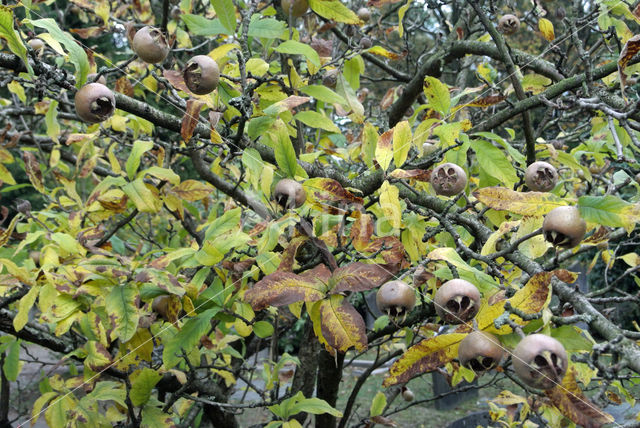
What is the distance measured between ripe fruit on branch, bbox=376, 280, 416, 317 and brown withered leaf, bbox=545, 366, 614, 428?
273 mm

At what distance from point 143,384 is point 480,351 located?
1155mm

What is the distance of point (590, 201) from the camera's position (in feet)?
2.95

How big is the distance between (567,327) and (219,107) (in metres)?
1.15

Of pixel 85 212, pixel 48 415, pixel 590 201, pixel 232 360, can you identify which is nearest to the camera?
pixel 590 201

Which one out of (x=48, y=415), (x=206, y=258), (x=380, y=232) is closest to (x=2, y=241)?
(x=48, y=415)

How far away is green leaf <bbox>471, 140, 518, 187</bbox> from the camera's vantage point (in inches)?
56.2

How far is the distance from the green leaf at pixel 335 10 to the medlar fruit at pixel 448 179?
0.49 meters

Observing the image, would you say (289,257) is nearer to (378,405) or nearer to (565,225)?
(565,225)

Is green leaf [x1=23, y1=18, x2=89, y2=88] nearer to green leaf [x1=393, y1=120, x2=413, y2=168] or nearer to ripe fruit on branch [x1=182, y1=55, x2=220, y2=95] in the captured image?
ripe fruit on branch [x1=182, y1=55, x2=220, y2=95]

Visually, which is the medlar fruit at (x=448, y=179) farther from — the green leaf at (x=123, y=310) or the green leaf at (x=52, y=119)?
the green leaf at (x=52, y=119)

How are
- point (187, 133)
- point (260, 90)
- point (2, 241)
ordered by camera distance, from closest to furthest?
point (187, 133) < point (260, 90) < point (2, 241)

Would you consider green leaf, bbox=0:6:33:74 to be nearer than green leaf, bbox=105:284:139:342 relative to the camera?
Yes

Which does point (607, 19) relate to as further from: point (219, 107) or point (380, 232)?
point (219, 107)

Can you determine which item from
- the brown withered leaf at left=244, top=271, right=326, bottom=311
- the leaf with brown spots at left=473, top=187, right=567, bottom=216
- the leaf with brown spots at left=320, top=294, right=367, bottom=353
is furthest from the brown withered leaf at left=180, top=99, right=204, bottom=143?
the leaf with brown spots at left=473, top=187, right=567, bottom=216
